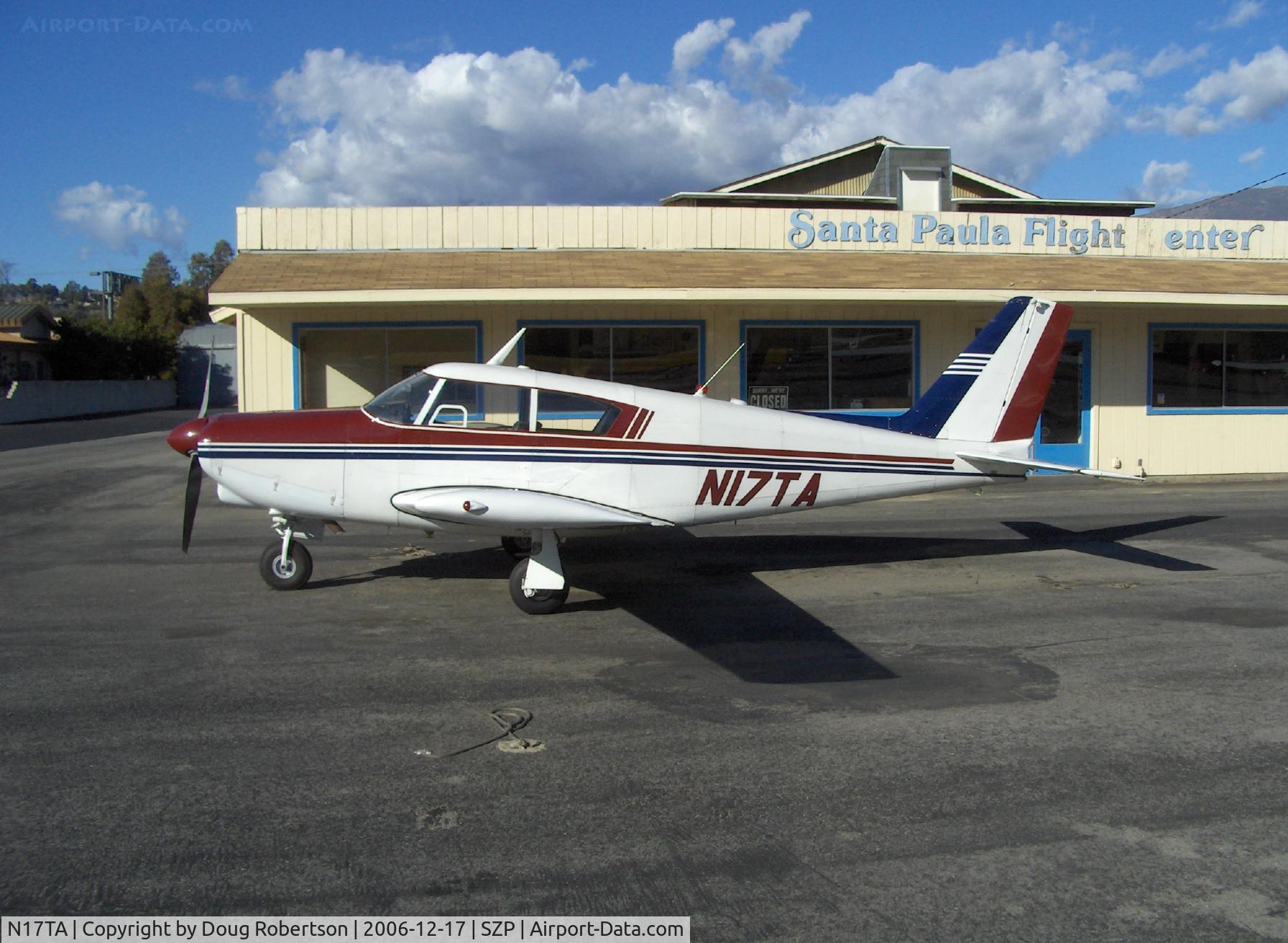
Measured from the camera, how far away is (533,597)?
8039 millimetres

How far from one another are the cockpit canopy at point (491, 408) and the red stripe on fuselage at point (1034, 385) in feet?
13.1

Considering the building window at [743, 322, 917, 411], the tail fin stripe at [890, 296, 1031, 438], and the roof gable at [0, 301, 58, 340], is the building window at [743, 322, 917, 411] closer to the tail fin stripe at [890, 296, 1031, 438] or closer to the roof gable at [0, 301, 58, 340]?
the tail fin stripe at [890, 296, 1031, 438]

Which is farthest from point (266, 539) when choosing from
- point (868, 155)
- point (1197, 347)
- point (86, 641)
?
point (868, 155)

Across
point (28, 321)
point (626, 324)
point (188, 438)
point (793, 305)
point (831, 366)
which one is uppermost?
point (28, 321)

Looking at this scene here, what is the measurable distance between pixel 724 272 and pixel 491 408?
830cm

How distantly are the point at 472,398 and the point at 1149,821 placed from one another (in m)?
5.65

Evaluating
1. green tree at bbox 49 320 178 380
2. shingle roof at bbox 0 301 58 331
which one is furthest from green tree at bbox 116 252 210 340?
shingle roof at bbox 0 301 58 331

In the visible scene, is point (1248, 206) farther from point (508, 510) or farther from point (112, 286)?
point (112, 286)

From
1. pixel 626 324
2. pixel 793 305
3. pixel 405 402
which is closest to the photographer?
pixel 405 402

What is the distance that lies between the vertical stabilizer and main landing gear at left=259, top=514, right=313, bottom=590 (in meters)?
5.73

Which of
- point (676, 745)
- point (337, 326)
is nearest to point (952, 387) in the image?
point (676, 745)

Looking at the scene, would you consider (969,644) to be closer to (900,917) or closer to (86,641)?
(900,917)

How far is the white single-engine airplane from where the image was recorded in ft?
26.5

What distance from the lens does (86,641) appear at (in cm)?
721
